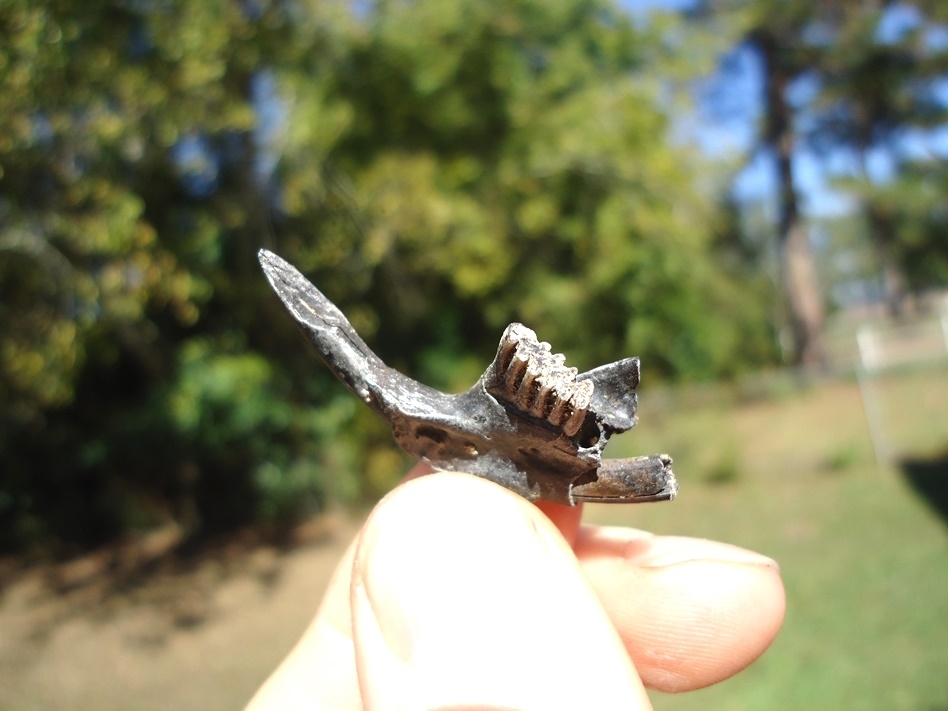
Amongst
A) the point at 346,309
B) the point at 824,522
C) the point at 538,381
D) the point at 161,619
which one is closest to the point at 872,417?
the point at 824,522

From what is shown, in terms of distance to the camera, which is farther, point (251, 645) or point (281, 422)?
point (281, 422)

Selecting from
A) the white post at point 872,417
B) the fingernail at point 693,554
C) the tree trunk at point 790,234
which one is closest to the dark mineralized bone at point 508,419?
the fingernail at point 693,554

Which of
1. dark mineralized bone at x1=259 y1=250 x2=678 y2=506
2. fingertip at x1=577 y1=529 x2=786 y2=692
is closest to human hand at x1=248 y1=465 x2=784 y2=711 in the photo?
dark mineralized bone at x1=259 y1=250 x2=678 y2=506

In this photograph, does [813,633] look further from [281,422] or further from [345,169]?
[345,169]

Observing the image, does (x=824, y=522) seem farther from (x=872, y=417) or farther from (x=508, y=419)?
(x=508, y=419)

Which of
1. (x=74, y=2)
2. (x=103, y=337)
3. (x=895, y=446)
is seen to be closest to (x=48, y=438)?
(x=103, y=337)

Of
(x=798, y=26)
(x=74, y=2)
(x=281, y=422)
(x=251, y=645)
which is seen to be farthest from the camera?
(x=798, y=26)
